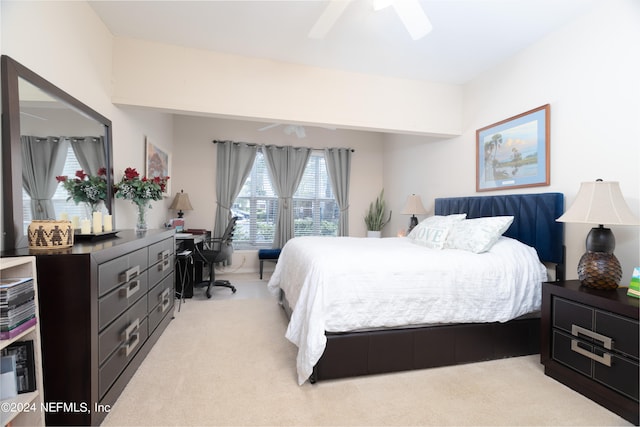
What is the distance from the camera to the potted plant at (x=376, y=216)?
528cm

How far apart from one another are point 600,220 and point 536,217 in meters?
0.82

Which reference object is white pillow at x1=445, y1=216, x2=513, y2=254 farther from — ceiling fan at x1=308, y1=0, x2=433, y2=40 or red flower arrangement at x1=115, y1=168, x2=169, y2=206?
red flower arrangement at x1=115, y1=168, x2=169, y2=206

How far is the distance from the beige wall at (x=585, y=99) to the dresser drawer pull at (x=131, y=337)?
3361 millimetres

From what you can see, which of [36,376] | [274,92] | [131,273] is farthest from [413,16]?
[36,376]

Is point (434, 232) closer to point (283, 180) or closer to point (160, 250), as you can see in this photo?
point (160, 250)

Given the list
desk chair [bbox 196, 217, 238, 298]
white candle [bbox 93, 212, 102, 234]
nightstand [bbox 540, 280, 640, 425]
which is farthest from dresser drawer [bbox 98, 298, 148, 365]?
nightstand [bbox 540, 280, 640, 425]

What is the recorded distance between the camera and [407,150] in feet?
15.4

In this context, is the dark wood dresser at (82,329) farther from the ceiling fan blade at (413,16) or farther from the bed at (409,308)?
the ceiling fan blade at (413,16)

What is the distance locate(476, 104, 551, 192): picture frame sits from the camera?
2.55 metres

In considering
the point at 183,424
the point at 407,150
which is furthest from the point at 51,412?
the point at 407,150

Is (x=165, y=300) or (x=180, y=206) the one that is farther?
(x=180, y=206)

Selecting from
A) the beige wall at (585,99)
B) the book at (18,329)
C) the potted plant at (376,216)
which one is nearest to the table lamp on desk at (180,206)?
the potted plant at (376,216)

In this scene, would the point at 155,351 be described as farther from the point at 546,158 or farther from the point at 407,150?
the point at 407,150

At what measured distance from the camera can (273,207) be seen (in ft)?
17.0
